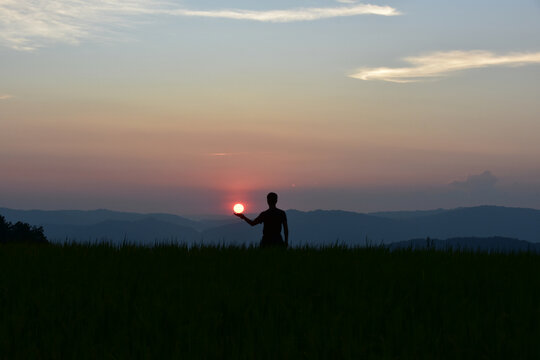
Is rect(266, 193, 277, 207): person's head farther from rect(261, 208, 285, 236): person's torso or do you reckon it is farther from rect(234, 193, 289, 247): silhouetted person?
rect(261, 208, 285, 236): person's torso

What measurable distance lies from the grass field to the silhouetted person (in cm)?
102

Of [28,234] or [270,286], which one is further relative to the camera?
[28,234]

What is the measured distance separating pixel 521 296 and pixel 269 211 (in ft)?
21.9

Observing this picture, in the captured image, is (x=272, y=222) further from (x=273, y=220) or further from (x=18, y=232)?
(x=18, y=232)

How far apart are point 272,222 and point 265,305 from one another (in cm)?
542

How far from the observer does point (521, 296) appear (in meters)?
10.6

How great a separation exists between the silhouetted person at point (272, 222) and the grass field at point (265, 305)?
3.34 ft

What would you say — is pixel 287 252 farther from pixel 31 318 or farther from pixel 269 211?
pixel 31 318

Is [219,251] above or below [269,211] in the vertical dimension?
below

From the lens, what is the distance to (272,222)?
1535cm

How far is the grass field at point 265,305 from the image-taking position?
812 cm

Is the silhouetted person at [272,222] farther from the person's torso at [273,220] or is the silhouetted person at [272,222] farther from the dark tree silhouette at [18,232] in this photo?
the dark tree silhouette at [18,232]

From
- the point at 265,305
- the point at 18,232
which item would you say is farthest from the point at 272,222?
the point at 18,232

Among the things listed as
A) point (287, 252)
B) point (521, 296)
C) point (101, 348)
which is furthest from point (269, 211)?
point (101, 348)
